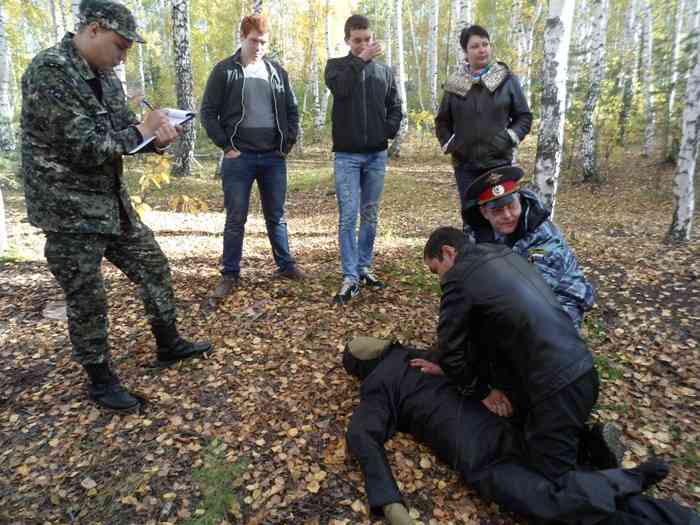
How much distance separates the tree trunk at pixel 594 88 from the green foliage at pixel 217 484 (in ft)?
40.2

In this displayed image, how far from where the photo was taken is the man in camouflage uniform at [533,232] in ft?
10.4

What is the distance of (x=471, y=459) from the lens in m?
2.73

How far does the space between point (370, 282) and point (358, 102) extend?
1.98 metres

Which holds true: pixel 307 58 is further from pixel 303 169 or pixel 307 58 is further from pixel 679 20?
pixel 679 20

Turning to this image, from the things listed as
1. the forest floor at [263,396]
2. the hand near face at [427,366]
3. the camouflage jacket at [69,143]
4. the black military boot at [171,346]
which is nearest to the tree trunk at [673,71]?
the forest floor at [263,396]

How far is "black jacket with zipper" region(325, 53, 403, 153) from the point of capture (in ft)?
15.2

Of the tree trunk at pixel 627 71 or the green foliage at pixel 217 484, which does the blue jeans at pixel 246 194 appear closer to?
the green foliage at pixel 217 484

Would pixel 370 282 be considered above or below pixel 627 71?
below

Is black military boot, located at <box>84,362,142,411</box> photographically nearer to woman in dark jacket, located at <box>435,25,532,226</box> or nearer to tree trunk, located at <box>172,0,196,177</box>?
woman in dark jacket, located at <box>435,25,532,226</box>

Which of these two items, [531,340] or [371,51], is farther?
[371,51]

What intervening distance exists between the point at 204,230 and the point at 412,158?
10.4 m

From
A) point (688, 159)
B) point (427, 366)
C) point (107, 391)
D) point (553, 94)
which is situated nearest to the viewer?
point (427, 366)

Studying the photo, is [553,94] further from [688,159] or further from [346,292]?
[346,292]

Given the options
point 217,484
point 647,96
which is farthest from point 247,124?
point 647,96
